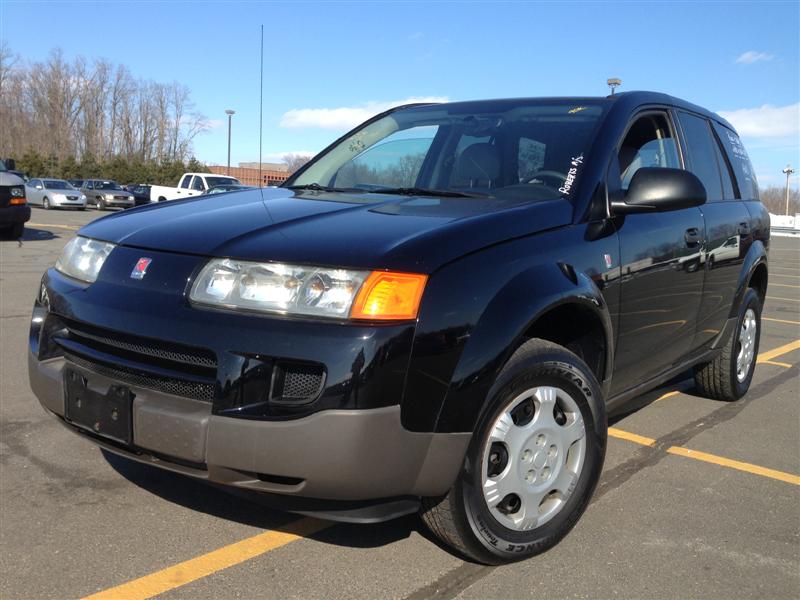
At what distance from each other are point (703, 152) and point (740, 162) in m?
0.82

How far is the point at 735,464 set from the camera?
12.6 feet

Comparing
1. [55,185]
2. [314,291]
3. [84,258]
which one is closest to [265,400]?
[314,291]

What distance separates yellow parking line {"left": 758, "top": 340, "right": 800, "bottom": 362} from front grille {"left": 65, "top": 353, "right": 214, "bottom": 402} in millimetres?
5860

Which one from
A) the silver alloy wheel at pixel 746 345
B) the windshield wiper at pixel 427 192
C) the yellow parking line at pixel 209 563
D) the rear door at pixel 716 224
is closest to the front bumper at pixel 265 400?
the yellow parking line at pixel 209 563

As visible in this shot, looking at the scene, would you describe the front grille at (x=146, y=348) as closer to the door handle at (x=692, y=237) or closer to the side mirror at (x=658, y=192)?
the side mirror at (x=658, y=192)

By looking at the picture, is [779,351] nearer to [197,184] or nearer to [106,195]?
[197,184]

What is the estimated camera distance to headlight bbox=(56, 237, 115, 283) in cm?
273

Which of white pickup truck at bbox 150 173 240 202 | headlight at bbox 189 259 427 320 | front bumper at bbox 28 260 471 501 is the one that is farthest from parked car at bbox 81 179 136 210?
headlight at bbox 189 259 427 320

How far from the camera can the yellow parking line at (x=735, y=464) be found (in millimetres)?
3695

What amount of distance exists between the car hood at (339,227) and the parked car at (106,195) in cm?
3764

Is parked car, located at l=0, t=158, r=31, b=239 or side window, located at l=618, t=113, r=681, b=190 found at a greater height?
side window, located at l=618, t=113, r=681, b=190

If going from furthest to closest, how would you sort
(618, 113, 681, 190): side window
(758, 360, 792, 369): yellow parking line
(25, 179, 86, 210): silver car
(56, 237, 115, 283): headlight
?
(25, 179, 86, 210): silver car < (758, 360, 792, 369): yellow parking line < (618, 113, 681, 190): side window < (56, 237, 115, 283): headlight

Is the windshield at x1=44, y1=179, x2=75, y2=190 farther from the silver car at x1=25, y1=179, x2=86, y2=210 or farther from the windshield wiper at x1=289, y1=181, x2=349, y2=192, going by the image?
the windshield wiper at x1=289, y1=181, x2=349, y2=192

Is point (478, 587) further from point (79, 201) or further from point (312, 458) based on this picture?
point (79, 201)
